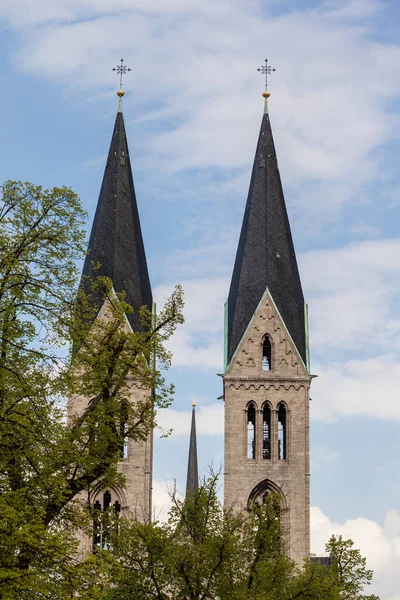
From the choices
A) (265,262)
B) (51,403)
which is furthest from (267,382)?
(51,403)

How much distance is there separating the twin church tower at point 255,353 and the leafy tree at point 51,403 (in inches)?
911

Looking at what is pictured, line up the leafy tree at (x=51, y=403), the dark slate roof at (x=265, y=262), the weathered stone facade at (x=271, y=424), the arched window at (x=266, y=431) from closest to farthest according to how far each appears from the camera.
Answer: the leafy tree at (x=51, y=403), the weathered stone facade at (x=271, y=424), the arched window at (x=266, y=431), the dark slate roof at (x=265, y=262)

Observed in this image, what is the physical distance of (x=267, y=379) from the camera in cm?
4744

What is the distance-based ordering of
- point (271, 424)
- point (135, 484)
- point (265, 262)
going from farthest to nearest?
point (265, 262) < point (271, 424) < point (135, 484)

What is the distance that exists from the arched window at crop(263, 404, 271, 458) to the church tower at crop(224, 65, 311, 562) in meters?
0.04

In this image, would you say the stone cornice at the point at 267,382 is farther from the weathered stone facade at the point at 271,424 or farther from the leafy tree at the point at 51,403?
the leafy tree at the point at 51,403

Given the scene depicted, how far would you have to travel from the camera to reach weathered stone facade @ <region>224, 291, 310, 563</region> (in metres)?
46.0

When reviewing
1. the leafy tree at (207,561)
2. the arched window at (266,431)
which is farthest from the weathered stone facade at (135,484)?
the leafy tree at (207,561)

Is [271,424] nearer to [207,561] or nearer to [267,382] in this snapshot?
[267,382]

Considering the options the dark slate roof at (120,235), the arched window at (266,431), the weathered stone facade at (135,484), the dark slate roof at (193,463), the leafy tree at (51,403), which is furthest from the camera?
the dark slate roof at (193,463)

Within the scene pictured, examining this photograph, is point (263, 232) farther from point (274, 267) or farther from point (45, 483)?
point (45, 483)

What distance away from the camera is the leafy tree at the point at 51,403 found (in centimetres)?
1878

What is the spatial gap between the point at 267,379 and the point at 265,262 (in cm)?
464

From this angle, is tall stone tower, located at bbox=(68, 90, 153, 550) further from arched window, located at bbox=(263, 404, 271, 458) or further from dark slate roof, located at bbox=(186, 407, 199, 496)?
dark slate roof, located at bbox=(186, 407, 199, 496)
